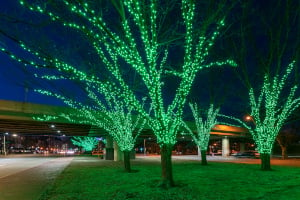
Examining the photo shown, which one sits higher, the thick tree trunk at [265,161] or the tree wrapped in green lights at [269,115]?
the tree wrapped in green lights at [269,115]

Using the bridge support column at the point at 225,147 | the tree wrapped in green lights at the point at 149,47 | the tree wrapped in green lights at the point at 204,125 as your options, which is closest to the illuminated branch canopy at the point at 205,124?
the tree wrapped in green lights at the point at 204,125

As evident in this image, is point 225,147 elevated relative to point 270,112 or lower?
lower

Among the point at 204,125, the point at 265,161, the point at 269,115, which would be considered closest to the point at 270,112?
the point at 269,115

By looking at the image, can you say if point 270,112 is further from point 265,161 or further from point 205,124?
point 205,124

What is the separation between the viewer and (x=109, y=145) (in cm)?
4284

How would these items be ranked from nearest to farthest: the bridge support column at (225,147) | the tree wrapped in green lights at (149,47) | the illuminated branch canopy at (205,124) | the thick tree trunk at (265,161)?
the tree wrapped in green lights at (149,47) → the thick tree trunk at (265,161) → the illuminated branch canopy at (205,124) → the bridge support column at (225,147)

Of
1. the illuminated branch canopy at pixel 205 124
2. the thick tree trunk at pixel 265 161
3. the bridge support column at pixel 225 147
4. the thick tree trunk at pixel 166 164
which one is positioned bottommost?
the bridge support column at pixel 225 147

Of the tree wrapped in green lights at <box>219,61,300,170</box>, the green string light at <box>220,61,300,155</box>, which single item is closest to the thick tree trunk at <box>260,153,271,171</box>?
the tree wrapped in green lights at <box>219,61,300,170</box>

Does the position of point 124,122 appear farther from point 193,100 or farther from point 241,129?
point 241,129

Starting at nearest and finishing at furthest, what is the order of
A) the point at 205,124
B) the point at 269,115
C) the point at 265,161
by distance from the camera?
1. the point at 269,115
2. the point at 265,161
3. the point at 205,124

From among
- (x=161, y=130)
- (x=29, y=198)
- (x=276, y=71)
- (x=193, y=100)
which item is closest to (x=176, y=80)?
(x=193, y=100)

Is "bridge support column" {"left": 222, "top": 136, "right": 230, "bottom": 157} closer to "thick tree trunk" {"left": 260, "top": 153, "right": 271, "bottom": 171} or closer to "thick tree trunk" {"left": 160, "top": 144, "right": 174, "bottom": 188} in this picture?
"thick tree trunk" {"left": 260, "top": 153, "right": 271, "bottom": 171}

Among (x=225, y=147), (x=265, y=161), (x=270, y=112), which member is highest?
(x=270, y=112)

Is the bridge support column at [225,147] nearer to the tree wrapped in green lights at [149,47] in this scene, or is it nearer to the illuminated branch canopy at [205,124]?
the illuminated branch canopy at [205,124]
